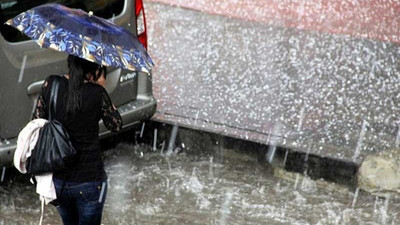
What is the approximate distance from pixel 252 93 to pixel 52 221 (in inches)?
128

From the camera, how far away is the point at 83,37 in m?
4.11

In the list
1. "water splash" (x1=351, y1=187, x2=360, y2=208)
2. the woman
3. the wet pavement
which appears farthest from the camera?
the wet pavement

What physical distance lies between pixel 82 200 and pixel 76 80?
0.62 m

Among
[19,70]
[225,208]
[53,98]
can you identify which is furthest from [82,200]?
[225,208]

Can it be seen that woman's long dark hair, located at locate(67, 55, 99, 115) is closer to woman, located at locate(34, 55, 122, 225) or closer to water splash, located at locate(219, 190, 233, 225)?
woman, located at locate(34, 55, 122, 225)

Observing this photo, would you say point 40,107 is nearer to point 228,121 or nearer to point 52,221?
point 52,221

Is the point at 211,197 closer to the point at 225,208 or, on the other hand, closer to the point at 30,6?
the point at 225,208

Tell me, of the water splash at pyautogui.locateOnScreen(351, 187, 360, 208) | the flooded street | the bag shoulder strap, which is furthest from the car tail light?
the bag shoulder strap

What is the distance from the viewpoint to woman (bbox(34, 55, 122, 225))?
4176 mm

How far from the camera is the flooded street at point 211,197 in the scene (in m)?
6.06

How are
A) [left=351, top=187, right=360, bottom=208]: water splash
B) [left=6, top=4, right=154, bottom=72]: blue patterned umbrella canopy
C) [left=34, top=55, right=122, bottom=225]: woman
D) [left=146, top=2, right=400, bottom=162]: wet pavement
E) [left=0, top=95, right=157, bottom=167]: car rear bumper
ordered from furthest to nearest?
[left=146, top=2, right=400, bottom=162]: wet pavement, [left=0, top=95, right=157, bottom=167]: car rear bumper, [left=351, top=187, right=360, bottom=208]: water splash, [left=34, top=55, right=122, bottom=225]: woman, [left=6, top=4, right=154, bottom=72]: blue patterned umbrella canopy

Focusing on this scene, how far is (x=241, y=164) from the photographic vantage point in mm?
7117

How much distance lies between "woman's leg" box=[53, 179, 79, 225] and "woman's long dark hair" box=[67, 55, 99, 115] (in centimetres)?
39

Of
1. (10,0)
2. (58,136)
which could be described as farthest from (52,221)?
(58,136)
